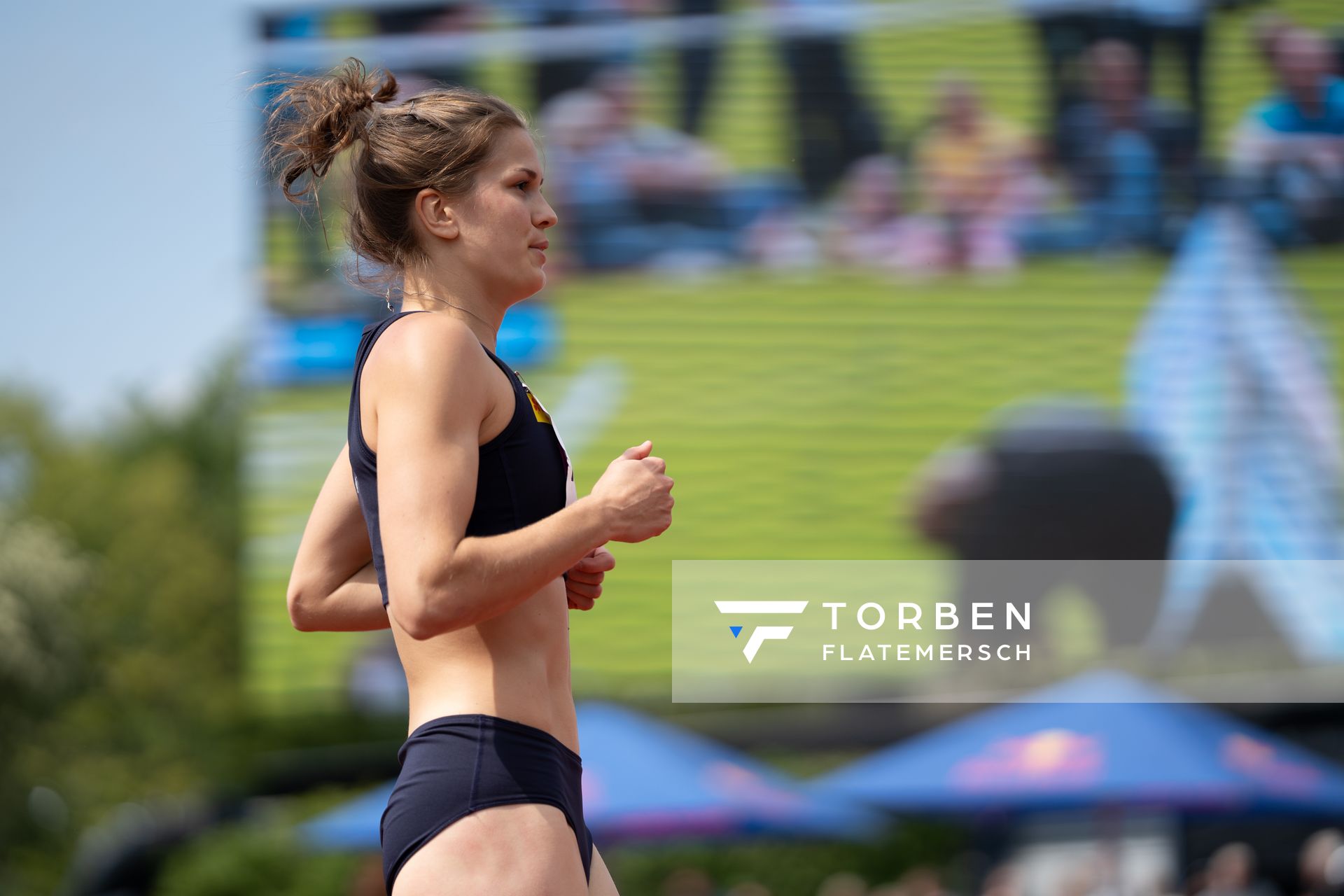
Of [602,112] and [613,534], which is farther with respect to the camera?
[602,112]

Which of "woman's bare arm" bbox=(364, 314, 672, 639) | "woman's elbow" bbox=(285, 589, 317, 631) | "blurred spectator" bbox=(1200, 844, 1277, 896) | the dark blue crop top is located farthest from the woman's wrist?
"blurred spectator" bbox=(1200, 844, 1277, 896)

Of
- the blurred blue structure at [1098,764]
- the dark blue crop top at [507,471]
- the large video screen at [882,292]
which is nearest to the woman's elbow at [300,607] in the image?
the dark blue crop top at [507,471]

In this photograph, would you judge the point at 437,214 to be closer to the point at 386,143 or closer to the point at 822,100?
the point at 386,143

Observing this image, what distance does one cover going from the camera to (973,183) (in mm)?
7535

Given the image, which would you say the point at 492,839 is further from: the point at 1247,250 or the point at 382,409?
the point at 1247,250

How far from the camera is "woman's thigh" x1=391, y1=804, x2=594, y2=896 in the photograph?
1.58m

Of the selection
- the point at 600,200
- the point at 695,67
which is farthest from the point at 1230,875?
the point at 695,67

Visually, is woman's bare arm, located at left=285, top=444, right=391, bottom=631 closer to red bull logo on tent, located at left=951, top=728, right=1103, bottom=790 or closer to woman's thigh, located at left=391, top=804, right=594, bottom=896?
woman's thigh, located at left=391, top=804, right=594, bottom=896

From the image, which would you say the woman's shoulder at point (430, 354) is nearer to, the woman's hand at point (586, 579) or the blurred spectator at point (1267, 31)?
the woman's hand at point (586, 579)

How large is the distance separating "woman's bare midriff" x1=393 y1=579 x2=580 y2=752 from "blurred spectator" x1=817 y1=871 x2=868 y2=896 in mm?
6519

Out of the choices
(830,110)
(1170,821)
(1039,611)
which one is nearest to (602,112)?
(830,110)

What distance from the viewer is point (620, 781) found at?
6434mm

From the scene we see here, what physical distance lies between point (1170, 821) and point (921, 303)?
3094 millimetres

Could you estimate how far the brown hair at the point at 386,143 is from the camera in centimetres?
178
